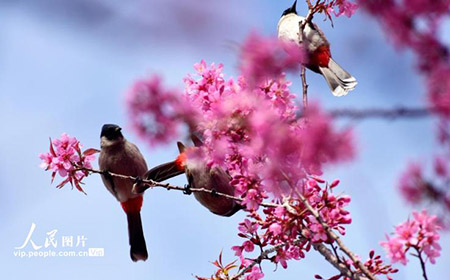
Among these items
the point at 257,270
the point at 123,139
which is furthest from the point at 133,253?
the point at 257,270

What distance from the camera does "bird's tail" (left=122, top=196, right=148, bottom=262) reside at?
6.17 meters

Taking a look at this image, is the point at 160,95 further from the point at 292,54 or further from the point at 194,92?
the point at 194,92

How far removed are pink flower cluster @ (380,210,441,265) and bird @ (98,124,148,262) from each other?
11.6ft

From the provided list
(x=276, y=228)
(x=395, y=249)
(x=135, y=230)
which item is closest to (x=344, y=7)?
(x=276, y=228)

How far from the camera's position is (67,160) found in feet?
13.4

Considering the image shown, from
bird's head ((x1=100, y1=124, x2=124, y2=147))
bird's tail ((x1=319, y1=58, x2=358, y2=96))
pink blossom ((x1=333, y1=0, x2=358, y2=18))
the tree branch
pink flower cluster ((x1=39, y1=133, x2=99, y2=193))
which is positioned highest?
bird's head ((x1=100, y1=124, x2=124, y2=147))

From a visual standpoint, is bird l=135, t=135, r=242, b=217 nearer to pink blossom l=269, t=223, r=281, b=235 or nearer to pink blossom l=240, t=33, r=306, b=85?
pink blossom l=269, t=223, r=281, b=235

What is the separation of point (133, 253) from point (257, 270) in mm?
2622

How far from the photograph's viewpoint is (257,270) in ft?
12.5

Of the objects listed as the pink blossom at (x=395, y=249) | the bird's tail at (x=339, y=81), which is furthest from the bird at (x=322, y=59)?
the pink blossom at (x=395, y=249)

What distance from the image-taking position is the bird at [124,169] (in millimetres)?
5941

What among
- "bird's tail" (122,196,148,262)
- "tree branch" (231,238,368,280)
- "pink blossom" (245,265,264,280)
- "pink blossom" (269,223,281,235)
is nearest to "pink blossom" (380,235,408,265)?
"tree branch" (231,238,368,280)

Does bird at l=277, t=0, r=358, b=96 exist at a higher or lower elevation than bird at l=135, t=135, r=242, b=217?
higher

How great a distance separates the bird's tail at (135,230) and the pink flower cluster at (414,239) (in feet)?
12.7
